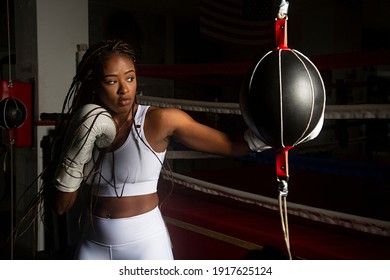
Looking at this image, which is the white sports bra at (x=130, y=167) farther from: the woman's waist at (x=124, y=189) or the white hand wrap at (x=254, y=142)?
the white hand wrap at (x=254, y=142)

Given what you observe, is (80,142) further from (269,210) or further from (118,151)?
(269,210)

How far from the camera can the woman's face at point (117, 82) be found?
97cm

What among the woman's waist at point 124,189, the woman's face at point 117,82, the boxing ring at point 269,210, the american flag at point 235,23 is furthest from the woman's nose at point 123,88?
the american flag at point 235,23

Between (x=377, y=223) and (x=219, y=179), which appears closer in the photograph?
(x=377, y=223)

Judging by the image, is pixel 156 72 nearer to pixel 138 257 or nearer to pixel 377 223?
pixel 138 257

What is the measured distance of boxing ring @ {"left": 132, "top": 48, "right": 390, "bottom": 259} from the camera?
3.33 feet

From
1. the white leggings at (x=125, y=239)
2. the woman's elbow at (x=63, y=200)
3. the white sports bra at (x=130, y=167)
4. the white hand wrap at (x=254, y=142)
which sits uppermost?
the white hand wrap at (x=254, y=142)

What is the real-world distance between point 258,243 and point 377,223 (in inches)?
12.6

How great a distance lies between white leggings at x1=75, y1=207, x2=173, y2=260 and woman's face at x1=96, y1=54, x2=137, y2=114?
0.28m

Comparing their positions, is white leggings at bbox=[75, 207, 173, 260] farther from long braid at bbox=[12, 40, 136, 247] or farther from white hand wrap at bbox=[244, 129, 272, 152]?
white hand wrap at bbox=[244, 129, 272, 152]

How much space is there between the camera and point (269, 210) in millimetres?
1343

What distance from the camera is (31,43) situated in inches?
64.2

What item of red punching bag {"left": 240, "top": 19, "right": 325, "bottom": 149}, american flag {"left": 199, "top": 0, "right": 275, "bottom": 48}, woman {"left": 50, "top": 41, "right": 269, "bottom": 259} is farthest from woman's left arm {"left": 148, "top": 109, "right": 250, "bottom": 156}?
american flag {"left": 199, "top": 0, "right": 275, "bottom": 48}

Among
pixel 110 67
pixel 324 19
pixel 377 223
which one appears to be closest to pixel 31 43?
pixel 110 67
